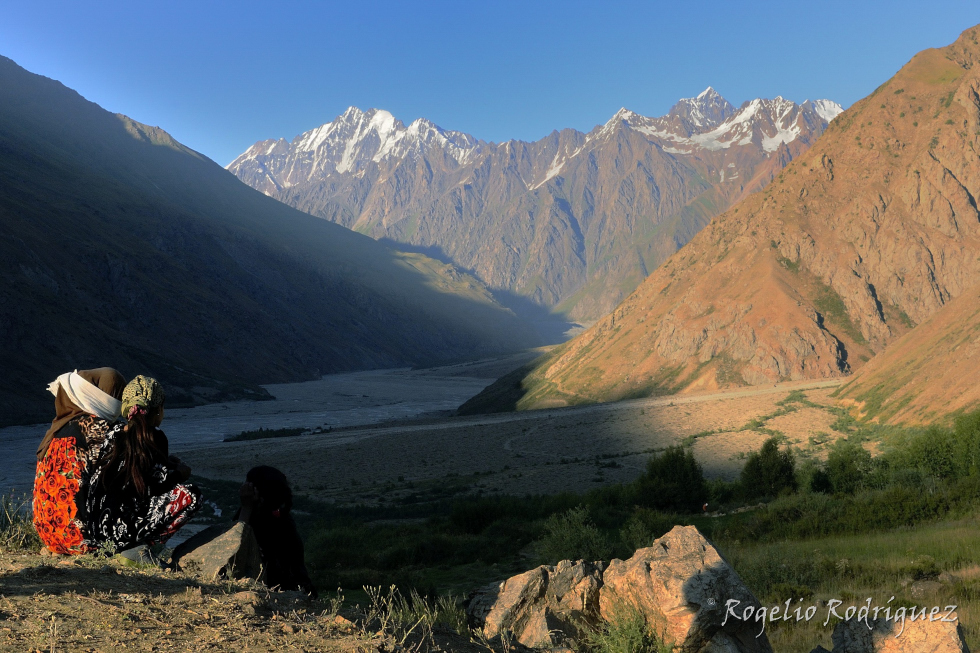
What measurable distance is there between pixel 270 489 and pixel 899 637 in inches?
206

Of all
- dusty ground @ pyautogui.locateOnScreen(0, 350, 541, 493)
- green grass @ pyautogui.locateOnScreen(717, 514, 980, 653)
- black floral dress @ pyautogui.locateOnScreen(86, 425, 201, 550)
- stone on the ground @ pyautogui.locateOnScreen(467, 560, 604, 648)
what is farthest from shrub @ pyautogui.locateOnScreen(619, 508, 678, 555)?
dusty ground @ pyautogui.locateOnScreen(0, 350, 541, 493)

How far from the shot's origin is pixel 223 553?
537 centimetres

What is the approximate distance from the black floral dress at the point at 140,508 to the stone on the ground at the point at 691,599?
148 inches

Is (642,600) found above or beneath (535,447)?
above

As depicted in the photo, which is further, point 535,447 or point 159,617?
point 535,447

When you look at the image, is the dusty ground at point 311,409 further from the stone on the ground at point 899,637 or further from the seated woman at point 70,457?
the stone on the ground at point 899,637

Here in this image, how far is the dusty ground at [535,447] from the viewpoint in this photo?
32750mm

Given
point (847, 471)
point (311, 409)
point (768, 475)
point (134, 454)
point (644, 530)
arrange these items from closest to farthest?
point (134, 454)
point (644, 530)
point (847, 471)
point (768, 475)
point (311, 409)

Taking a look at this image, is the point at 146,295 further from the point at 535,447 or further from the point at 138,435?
the point at 138,435

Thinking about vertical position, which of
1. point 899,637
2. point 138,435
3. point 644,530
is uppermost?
point 138,435

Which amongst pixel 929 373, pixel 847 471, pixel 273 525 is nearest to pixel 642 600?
pixel 273 525

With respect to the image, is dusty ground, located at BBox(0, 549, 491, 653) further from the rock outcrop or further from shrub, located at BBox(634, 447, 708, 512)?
shrub, located at BBox(634, 447, 708, 512)

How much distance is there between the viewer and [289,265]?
17188 centimetres

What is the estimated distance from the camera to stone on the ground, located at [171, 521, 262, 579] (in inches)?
207
